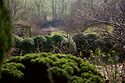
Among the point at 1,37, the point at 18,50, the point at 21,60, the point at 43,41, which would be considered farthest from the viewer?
the point at 43,41

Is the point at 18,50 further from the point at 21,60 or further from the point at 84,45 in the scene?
the point at 21,60

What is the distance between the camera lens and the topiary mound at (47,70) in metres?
5.41

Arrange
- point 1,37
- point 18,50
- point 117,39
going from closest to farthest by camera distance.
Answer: point 1,37, point 117,39, point 18,50

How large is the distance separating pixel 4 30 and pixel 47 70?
73.4 inches

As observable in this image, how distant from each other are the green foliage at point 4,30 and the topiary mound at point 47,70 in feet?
4.86

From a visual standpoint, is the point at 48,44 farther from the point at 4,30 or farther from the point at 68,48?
the point at 4,30

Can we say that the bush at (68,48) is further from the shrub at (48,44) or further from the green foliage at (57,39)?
the shrub at (48,44)

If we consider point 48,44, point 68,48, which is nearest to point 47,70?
point 68,48

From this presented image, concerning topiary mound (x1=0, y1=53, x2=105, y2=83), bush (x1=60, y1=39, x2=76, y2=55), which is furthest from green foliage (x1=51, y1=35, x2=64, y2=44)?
topiary mound (x1=0, y1=53, x2=105, y2=83)

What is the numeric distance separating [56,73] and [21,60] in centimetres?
103

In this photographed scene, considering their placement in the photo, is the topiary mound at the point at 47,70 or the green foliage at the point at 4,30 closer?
the green foliage at the point at 4,30

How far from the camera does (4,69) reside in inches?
218

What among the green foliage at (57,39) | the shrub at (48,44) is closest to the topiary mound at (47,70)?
the shrub at (48,44)

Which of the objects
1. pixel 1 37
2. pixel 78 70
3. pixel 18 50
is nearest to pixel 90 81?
pixel 78 70
